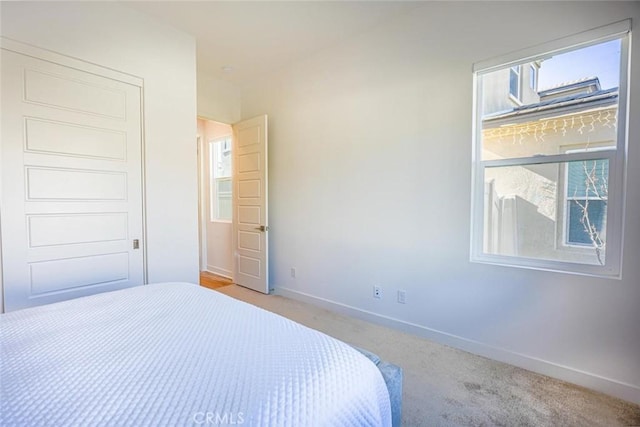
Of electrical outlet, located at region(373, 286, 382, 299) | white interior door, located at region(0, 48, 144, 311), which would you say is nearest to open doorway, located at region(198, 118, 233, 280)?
white interior door, located at region(0, 48, 144, 311)

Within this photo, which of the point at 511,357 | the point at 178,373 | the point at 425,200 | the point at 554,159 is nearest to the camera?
the point at 178,373

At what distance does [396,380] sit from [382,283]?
1681 mm

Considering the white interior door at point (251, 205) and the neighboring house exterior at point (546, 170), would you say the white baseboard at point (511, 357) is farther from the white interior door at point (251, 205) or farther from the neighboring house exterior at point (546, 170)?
the white interior door at point (251, 205)

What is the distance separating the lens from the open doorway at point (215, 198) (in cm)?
471

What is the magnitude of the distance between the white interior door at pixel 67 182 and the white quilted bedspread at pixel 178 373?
0.94 meters

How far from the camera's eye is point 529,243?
2.16 meters

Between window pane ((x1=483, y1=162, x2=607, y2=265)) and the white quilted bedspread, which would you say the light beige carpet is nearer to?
window pane ((x1=483, y1=162, x2=607, y2=265))

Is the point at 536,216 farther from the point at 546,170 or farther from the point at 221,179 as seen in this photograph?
the point at 221,179

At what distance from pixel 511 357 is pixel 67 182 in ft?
11.3

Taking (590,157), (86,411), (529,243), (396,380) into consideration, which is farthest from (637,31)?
(86,411)

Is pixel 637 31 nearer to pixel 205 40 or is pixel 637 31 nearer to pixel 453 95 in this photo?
pixel 453 95

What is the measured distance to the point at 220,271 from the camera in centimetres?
483

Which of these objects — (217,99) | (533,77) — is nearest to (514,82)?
(533,77)

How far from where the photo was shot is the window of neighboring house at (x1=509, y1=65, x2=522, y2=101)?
2.21 m
